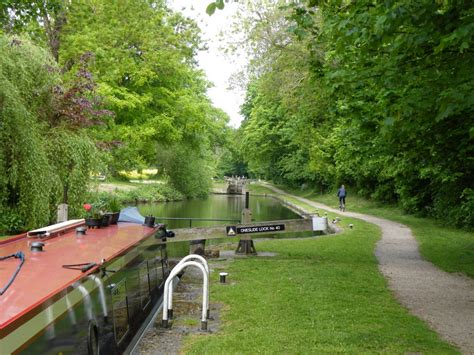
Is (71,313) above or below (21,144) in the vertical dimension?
below

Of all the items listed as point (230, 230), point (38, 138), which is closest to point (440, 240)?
point (230, 230)

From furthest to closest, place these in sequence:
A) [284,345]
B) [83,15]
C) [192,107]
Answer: [192,107], [83,15], [284,345]

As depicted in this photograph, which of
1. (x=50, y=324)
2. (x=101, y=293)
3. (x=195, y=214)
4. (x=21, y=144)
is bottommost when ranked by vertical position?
(x=195, y=214)

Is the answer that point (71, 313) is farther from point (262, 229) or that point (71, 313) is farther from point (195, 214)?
point (195, 214)

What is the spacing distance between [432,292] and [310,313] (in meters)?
3.18

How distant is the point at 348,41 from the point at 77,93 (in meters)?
9.91

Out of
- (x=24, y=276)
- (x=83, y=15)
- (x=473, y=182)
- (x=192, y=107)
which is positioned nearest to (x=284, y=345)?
(x=24, y=276)

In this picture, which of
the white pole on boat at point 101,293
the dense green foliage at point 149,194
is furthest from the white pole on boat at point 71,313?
the dense green foliage at point 149,194

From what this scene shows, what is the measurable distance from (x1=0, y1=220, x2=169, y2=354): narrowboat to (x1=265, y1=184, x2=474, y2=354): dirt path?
13.3ft

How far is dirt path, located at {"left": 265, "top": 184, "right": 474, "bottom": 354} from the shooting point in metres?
6.79

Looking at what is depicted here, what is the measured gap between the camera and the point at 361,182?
33.7 meters

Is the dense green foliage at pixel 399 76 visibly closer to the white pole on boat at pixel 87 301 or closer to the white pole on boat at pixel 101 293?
the white pole on boat at pixel 101 293

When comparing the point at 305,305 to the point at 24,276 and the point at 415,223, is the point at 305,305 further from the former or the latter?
the point at 415,223

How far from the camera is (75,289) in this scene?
4.30m
